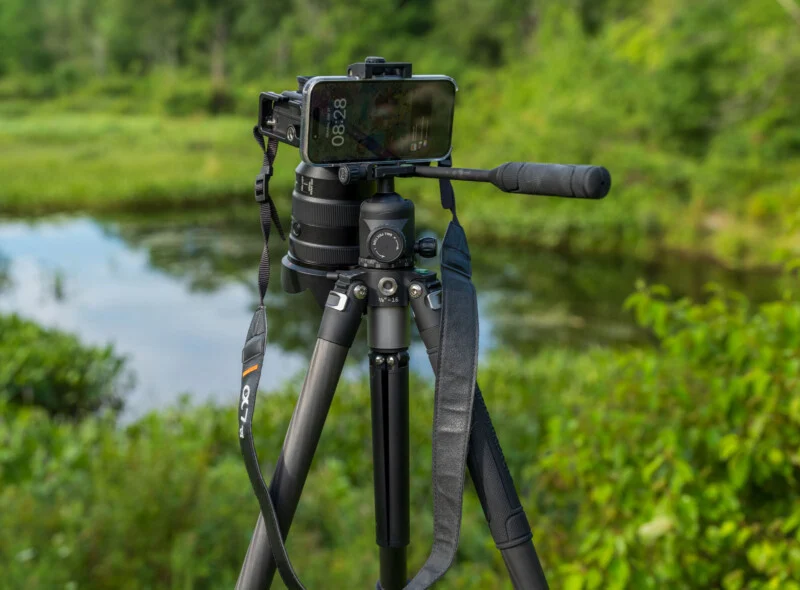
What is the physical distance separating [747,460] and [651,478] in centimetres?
28

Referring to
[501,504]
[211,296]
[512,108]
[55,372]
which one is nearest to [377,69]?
[501,504]

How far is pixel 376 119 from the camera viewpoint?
4.46ft

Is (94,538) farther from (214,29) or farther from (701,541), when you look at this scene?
(214,29)

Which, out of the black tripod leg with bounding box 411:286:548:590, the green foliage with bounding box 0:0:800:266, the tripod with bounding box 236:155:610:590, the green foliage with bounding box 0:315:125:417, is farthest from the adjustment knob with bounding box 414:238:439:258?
the green foliage with bounding box 0:315:125:417

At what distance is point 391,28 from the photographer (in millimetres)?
26781

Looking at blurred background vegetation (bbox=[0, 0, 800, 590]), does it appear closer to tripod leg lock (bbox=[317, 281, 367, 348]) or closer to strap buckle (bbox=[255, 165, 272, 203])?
tripod leg lock (bbox=[317, 281, 367, 348])

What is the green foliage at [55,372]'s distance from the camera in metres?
6.16

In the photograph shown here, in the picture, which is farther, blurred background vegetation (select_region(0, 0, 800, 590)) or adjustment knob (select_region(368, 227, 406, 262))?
blurred background vegetation (select_region(0, 0, 800, 590))

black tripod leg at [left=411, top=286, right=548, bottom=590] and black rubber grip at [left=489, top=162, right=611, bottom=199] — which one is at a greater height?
black rubber grip at [left=489, top=162, right=611, bottom=199]

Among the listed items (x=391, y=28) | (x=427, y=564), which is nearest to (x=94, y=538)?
(x=427, y=564)

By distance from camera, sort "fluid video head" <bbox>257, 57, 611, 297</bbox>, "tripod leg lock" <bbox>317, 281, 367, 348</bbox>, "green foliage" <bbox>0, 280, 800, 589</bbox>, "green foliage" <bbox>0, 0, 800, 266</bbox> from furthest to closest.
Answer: "green foliage" <bbox>0, 0, 800, 266</bbox> < "green foliage" <bbox>0, 280, 800, 589</bbox> < "tripod leg lock" <bbox>317, 281, 367, 348</bbox> < "fluid video head" <bbox>257, 57, 611, 297</bbox>

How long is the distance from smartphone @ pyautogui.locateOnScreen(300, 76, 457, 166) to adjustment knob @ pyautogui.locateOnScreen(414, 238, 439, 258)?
0.13 m

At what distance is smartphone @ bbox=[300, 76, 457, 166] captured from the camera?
130 centimetres

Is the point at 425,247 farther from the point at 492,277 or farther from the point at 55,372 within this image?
the point at 492,277
